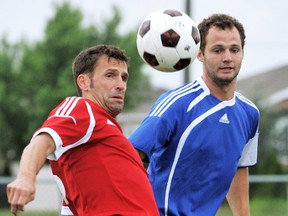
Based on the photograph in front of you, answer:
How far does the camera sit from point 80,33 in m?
34.3

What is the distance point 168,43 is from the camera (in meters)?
5.82

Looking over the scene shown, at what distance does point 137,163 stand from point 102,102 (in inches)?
16.3

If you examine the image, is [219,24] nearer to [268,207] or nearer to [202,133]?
[202,133]

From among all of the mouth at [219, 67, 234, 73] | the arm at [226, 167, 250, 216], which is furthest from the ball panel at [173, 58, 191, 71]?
the arm at [226, 167, 250, 216]

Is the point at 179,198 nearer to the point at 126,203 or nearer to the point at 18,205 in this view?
the point at 126,203

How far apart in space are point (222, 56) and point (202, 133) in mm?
528

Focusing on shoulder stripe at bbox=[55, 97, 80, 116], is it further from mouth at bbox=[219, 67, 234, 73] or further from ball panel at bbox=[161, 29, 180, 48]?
mouth at bbox=[219, 67, 234, 73]

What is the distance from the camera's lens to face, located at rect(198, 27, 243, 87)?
5.79m

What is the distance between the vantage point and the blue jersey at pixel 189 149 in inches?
216

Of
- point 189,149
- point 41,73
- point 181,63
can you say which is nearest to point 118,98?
point 189,149

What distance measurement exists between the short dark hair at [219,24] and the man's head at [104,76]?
94cm

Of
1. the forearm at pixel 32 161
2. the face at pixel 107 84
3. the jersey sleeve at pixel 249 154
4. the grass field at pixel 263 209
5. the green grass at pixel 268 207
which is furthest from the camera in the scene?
the green grass at pixel 268 207

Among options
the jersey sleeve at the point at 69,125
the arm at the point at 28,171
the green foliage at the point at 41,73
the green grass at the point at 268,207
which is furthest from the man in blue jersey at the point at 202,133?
the green foliage at the point at 41,73

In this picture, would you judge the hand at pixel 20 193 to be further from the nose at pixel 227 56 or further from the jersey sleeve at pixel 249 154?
the jersey sleeve at pixel 249 154
